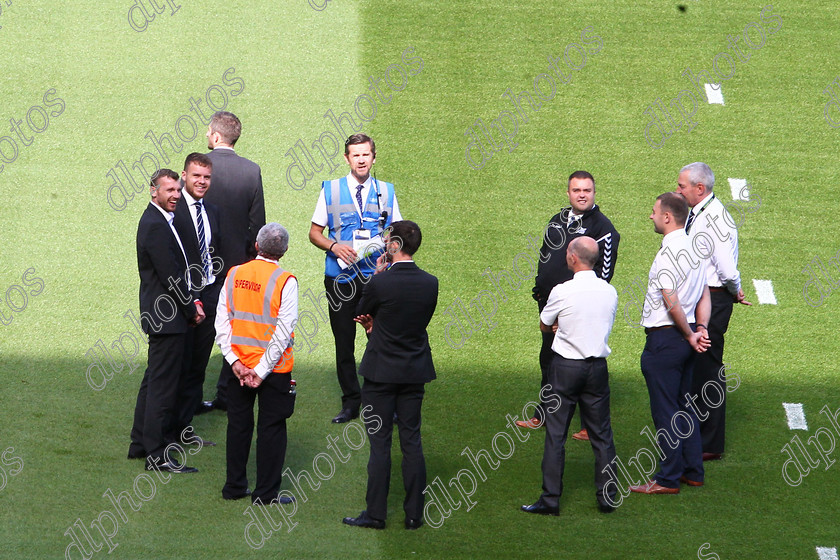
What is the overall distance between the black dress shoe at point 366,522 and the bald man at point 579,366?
94cm

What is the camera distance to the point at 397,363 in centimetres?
522

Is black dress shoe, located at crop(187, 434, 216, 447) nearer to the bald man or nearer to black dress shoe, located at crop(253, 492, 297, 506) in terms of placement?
black dress shoe, located at crop(253, 492, 297, 506)

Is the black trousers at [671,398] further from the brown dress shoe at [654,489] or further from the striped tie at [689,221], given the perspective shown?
the striped tie at [689,221]

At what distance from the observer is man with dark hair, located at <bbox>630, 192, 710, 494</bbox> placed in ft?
18.7

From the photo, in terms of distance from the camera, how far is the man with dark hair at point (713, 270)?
601 centimetres

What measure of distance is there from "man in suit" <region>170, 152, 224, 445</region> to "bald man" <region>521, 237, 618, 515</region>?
233 cm

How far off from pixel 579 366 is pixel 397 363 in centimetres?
109

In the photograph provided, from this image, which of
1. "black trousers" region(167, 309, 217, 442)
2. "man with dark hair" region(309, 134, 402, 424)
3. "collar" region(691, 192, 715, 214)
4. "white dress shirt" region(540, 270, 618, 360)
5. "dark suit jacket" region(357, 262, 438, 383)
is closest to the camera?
"dark suit jacket" region(357, 262, 438, 383)

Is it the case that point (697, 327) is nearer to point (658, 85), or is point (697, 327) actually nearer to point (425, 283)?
point (425, 283)

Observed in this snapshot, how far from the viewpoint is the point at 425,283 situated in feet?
17.1

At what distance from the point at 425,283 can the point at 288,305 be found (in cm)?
80

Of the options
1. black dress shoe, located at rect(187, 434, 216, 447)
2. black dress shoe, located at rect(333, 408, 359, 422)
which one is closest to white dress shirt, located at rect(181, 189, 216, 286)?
black dress shoe, located at rect(187, 434, 216, 447)

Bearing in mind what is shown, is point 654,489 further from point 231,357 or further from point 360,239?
point 231,357

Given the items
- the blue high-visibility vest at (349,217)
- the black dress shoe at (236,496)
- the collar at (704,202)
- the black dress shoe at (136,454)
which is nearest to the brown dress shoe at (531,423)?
the blue high-visibility vest at (349,217)
